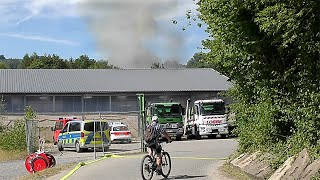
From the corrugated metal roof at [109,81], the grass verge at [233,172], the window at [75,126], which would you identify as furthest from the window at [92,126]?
the corrugated metal roof at [109,81]

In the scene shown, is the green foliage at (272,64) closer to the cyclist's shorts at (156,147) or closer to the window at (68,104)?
the cyclist's shorts at (156,147)

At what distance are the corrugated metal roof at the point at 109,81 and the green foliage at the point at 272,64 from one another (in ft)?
138

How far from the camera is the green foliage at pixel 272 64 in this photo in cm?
1064

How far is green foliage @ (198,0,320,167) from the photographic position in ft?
34.9

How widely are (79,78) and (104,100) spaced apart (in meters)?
5.71

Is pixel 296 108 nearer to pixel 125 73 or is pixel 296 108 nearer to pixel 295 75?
pixel 295 75

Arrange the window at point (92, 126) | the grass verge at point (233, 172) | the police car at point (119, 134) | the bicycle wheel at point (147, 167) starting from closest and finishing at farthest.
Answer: the grass verge at point (233, 172) < the bicycle wheel at point (147, 167) < the window at point (92, 126) < the police car at point (119, 134)

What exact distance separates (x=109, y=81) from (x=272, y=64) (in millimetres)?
48373

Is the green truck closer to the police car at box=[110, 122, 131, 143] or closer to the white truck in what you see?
the white truck

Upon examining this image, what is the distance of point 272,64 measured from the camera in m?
13.6

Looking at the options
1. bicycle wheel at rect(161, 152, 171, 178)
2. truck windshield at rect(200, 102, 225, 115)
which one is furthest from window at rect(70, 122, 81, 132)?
bicycle wheel at rect(161, 152, 171, 178)

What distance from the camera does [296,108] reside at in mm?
12133

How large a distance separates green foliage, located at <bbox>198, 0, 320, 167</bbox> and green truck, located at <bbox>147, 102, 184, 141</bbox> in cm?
2327

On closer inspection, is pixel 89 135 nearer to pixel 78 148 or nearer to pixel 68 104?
pixel 78 148
